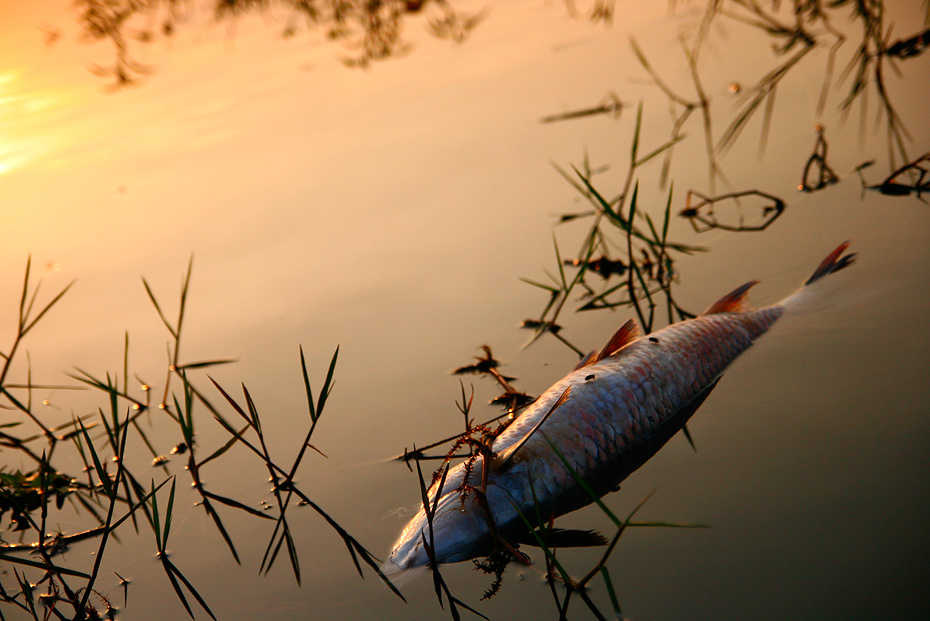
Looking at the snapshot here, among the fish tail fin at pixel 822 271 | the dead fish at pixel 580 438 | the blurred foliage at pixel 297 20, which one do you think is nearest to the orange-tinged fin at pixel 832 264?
the fish tail fin at pixel 822 271

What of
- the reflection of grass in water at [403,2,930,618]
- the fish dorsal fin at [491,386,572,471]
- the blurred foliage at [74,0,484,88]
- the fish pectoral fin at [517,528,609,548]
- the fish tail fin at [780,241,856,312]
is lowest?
the fish pectoral fin at [517,528,609,548]

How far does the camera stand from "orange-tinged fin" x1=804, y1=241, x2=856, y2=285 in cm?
294

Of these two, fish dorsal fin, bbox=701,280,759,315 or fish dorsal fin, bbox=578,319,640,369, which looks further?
fish dorsal fin, bbox=701,280,759,315

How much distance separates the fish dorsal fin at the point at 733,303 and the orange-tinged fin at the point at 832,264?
30 cm

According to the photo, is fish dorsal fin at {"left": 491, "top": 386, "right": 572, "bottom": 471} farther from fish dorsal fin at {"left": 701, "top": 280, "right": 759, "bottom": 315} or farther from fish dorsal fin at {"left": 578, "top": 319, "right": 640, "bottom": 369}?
fish dorsal fin at {"left": 701, "top": 280, "right": 759, "bottom": 315}

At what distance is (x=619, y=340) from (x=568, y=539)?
79 cm

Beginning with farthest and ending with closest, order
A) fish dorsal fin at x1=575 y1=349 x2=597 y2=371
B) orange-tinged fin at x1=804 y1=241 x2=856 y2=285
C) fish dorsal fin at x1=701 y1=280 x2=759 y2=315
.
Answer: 1. orange-tinged fin at x1=804 y1=241 x2=856 y2=285
2. fish dorsal fin at x1=701 y1=280 x2=759 y2=315
3. fish dorsal fin at x1=575 y1=349 x2=597 y2=371

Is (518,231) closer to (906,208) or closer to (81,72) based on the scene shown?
(906,208)

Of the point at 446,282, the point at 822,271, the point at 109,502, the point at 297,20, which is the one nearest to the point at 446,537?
the point at 109,502

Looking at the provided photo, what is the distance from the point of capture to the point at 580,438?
2.21m

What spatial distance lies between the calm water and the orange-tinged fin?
57 mm

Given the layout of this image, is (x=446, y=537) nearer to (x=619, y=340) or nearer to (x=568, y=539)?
(x=568, y=539)

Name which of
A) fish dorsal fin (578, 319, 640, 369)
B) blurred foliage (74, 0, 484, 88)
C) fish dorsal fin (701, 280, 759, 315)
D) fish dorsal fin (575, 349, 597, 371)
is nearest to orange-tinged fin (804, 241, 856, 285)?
fish dorsal fin (701, 280, 759, 315)

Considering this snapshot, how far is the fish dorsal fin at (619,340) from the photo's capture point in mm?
2537
